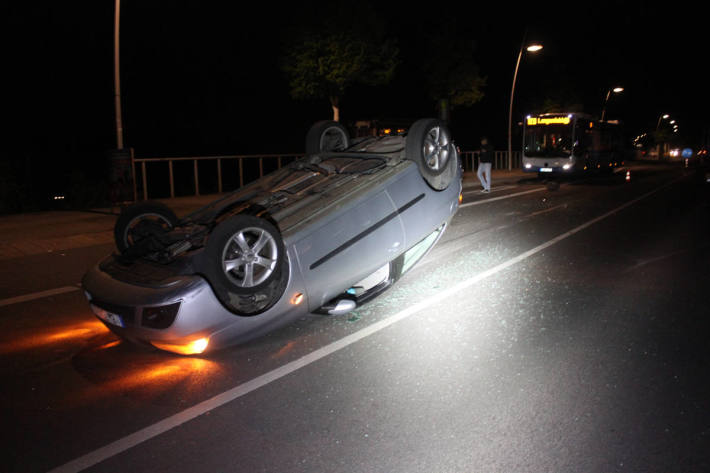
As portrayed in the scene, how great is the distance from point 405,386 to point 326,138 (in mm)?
3882

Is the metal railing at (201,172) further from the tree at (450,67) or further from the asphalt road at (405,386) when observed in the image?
the asphalt road at (405,386)

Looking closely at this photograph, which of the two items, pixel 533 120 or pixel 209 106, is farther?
pixel 209 106

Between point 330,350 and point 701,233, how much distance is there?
8705 millimetres

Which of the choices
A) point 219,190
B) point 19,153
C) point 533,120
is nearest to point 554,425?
point 19,153

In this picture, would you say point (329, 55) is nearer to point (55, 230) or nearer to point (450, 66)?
point (55, 230)

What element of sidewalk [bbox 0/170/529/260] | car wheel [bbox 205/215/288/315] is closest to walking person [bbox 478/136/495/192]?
sidewalk [bbox 0/170/529/260]

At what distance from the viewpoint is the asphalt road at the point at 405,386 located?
10.3 ft

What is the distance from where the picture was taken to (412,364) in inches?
170

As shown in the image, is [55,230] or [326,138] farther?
[55,230]

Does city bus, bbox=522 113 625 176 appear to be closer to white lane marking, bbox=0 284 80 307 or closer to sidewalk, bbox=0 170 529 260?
sidewalk, bbox=0 170 529 260

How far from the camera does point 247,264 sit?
14.0 feet

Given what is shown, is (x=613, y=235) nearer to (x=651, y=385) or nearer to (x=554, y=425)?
(x=651, y=385)

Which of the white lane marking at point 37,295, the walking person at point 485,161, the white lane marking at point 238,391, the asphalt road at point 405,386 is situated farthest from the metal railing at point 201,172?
the white lane marking at point 238,391

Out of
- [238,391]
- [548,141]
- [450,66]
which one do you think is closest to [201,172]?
[450,66]
